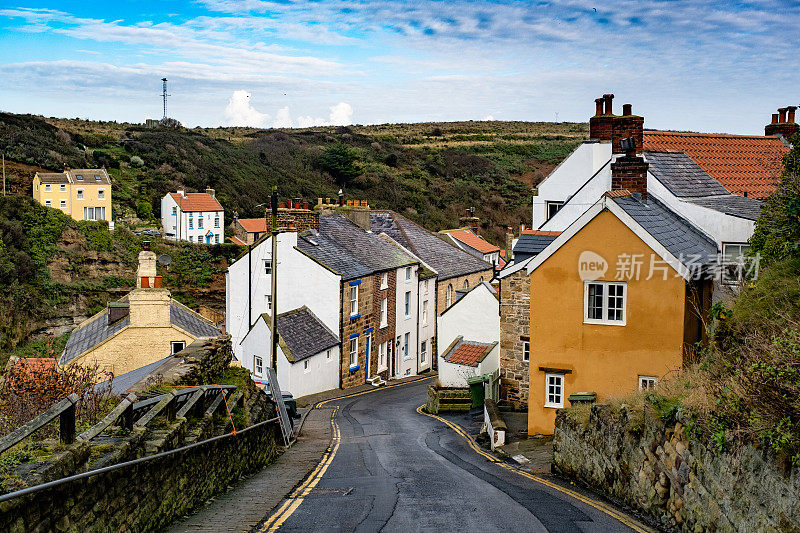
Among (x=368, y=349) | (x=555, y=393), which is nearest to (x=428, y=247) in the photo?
(x=368, y=349)

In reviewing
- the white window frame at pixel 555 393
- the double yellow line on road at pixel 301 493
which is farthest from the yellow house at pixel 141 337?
the white window frame at pixel 555 393

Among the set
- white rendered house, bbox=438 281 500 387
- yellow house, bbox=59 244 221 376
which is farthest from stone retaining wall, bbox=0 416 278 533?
yellow house, bbox=59 244 221 376

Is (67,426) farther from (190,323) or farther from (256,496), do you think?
(190,323)

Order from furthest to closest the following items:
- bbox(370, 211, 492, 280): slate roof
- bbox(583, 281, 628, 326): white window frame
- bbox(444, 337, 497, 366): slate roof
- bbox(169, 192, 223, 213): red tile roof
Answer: bbox(169, 192, 223, 213): red tile roof < bbox(370, 211, 492, 280): slate roof < bbox(444, 337, 497, 366): slate roof < bbox(583, 281, 628, 326): white window frame

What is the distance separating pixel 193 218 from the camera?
6694 cm

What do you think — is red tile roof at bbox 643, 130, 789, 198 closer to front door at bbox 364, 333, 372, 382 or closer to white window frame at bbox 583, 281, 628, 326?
white window frame at bbox 583, 281, 628, 326

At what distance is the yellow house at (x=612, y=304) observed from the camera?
17141 mm

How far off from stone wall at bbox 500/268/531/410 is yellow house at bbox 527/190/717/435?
609 cm

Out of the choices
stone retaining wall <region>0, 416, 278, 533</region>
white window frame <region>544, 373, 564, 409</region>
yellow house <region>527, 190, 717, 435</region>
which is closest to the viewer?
stone retaining wall <region>0, 416, 278, 533</region>

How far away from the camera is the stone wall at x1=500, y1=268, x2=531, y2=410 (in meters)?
24.9

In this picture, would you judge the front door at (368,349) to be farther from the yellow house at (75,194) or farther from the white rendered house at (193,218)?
the yellow house at (75,194)

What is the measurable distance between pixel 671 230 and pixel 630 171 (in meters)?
2.47

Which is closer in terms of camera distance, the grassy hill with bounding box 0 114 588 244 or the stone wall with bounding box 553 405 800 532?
the stone wall with bounding box 553 405 800 532

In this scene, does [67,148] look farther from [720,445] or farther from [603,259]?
[720,445]
